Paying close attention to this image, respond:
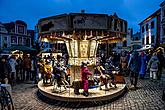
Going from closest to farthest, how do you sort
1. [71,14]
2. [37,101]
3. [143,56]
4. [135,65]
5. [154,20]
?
[71,14] → [37,101] → [135,65] → [143,56] → [154,20]

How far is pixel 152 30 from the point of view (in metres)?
34.2

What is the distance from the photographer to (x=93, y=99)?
7.56 m

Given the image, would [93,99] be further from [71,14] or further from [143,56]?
[143,56]

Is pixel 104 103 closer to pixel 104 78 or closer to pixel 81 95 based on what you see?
pixel 81 95

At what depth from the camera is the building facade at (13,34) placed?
→ 42.4 metres

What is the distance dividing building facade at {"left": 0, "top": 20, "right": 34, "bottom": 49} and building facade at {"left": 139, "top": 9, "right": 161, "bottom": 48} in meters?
31.1

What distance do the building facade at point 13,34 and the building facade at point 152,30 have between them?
102 ft

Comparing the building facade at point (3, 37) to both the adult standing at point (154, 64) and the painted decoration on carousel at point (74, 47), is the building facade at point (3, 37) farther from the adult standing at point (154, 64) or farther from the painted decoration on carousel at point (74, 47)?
the adult standing at point (154, 64)

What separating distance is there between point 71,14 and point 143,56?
27.1 feet

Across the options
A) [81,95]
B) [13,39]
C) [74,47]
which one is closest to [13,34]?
[13,39]

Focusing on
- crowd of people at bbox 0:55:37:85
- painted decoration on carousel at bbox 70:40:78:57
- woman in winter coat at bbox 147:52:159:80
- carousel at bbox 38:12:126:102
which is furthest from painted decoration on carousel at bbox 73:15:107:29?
woman in winter coat at bbox 147:52:159:80

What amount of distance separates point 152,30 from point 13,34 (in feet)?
106

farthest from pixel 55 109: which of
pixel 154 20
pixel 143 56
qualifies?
pixel 154 20

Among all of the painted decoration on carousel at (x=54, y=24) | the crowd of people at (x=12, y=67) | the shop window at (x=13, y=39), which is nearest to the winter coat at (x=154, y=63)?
the painted decoration on carousel at (x=54, y=24)
